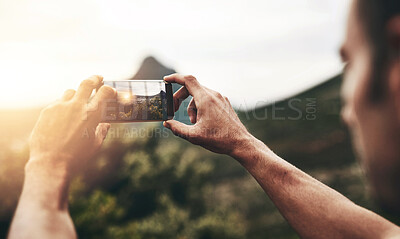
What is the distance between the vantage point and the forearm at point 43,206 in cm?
110

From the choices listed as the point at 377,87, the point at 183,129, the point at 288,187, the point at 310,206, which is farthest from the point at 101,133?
the point at 377,87

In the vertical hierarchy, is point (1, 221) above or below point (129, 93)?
below

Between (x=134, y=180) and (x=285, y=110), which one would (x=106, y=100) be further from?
(x=285, y=110)

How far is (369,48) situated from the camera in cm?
70

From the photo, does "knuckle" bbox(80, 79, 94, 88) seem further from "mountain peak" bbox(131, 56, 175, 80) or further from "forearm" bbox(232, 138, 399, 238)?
"mountain peak" bbox(131, 56, 175, 80)

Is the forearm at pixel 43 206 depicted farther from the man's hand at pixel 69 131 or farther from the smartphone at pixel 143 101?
the smartphone at pixel 143 101

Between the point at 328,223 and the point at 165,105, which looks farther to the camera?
the point at 165,105

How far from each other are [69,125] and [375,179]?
127 centimetres

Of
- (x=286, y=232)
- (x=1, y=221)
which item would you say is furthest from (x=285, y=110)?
(x=1, y=221)

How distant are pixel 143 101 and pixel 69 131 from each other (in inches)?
29.4

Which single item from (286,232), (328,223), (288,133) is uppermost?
(328,223)

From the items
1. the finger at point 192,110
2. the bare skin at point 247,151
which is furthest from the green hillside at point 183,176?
the bare skin at point 247,151

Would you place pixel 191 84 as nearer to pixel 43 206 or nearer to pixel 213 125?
pixel 213 125

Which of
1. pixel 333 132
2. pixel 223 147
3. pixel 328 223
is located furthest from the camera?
pixel 333 132
